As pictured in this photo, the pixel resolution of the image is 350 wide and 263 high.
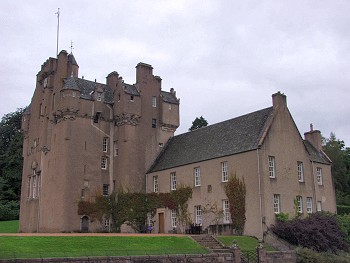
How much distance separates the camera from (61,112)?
1645 inches

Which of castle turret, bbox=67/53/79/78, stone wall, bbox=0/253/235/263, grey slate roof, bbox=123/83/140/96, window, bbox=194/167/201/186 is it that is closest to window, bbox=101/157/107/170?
grey slate roof, bbox=123/83/140/96

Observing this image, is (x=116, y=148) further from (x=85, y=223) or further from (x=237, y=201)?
(x=237, y=201)

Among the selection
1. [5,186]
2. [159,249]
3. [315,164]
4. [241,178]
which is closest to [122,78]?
[241,178]

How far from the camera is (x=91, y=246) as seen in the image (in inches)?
949

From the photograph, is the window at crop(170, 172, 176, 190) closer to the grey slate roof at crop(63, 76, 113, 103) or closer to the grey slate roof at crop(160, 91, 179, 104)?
the grey slate roof at crop(160, 91, 179, 104)

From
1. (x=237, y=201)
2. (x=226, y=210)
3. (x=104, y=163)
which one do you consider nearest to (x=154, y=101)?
(x=104, y=163)

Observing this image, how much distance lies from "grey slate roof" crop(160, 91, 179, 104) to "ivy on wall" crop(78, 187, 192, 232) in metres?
11.7

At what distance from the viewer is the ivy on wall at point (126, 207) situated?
40.3m

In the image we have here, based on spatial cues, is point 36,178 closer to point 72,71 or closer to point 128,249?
point 72,71

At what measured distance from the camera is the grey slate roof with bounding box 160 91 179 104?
4809 cm

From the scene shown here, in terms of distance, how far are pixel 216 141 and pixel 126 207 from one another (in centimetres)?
1035

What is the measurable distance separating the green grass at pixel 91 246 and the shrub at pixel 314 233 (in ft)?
25.9

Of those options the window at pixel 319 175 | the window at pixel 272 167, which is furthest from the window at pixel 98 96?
the window at pixel 319 175

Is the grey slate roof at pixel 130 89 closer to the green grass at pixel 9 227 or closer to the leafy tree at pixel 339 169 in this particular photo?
the green grass at pixel 9 227
